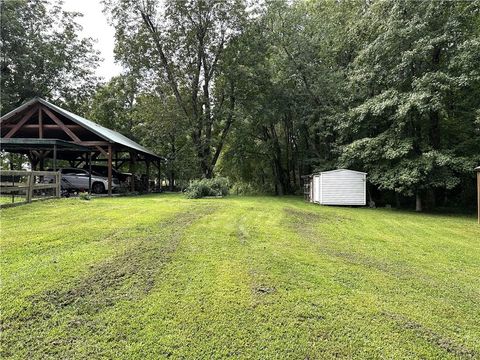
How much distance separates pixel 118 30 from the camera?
20203mm

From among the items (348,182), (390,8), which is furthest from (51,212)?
(390,8)

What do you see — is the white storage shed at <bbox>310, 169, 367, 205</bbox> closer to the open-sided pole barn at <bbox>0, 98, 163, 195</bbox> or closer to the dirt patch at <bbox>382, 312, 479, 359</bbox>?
the open-sided pole barn at <bbox>0, 98, 163, 195</bbox>

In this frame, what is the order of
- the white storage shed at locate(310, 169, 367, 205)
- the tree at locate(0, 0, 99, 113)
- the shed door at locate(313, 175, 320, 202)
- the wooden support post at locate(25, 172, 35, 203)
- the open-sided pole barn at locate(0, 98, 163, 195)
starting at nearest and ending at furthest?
the wooden support post at locate(25, 172, 35, 203) < the white storage shed at locate(310, 169, 367, 205) < the shed door at locate(313, 175, 320, 202) < the open-sided pole barn at locate(0, 98, 163, 195) < the tree at locate(0, 0, 99, 113)

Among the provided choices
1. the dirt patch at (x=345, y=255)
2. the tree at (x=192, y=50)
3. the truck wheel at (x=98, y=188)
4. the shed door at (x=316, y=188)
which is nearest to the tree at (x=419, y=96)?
the shed door at (x=316, y=188)

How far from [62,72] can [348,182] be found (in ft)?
71.3

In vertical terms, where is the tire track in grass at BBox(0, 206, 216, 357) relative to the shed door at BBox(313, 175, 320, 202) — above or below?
below

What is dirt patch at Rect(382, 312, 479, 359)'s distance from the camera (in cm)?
244

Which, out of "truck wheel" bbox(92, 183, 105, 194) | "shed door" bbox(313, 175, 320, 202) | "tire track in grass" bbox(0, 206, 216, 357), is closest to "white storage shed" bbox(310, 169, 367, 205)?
"shed door" bbox(313, 175, 320, 202)

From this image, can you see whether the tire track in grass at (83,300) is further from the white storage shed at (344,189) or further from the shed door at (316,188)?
the shed door at (316,188)

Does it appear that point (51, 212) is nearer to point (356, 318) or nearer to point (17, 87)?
point (356, 318)

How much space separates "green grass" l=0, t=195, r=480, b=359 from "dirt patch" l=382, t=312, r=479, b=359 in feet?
0.04

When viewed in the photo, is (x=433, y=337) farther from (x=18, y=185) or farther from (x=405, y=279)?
(x=18, y=185)

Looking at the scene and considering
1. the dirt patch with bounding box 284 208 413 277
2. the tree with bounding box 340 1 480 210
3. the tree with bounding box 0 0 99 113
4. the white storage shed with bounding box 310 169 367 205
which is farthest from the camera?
the tree with bounding box 0 0 99 113

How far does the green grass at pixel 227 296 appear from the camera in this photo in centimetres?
245
